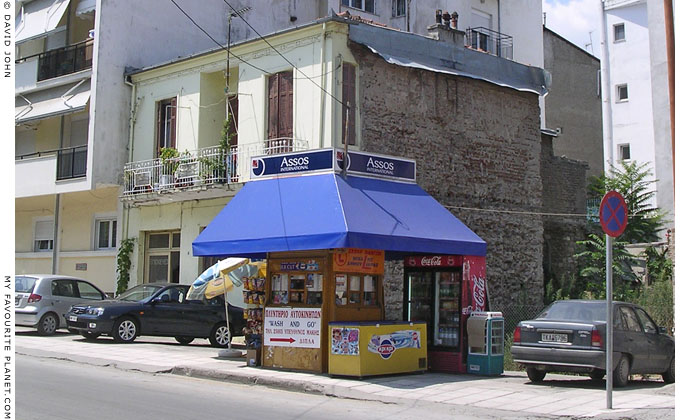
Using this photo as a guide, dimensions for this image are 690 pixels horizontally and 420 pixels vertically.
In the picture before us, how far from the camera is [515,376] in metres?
14.8

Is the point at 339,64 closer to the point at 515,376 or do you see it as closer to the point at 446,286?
the point at 446,286

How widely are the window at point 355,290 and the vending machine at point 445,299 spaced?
4.16 feet

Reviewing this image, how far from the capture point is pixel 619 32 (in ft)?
135

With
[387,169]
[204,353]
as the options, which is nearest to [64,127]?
[204,353]

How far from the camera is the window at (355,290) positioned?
14.1 metres

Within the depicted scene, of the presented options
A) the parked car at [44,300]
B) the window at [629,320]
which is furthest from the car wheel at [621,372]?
the parked car at [44,300]

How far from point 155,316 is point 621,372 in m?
11.2

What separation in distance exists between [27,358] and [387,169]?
26.9 feet

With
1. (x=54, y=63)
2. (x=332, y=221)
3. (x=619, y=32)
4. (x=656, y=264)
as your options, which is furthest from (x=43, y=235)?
(x=619, y=32)

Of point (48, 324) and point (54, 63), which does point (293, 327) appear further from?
point (54, 63)

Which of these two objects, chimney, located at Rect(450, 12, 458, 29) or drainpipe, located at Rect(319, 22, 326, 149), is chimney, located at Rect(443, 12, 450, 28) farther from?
drainpipe, located at Rect(319, 22, 326, 149)

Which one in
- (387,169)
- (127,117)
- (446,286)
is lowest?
(446,286)

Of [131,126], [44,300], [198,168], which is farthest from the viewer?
[131,126]

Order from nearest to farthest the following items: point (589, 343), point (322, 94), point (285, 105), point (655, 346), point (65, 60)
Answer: point (589, 343)
point (655, 346)
point (322, 94)
point (285, 105)
point (65, 60)
